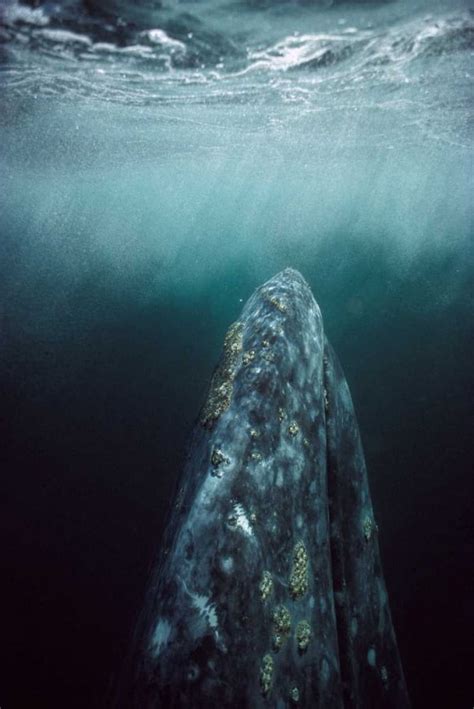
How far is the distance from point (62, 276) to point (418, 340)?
2140 cm

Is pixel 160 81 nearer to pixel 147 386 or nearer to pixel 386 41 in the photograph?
pixel 386 41

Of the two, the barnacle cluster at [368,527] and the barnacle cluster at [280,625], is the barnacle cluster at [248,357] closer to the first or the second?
the barnacle cluster at [280,625]

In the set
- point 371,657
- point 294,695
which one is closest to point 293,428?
point 294,695

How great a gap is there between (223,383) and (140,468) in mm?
7240

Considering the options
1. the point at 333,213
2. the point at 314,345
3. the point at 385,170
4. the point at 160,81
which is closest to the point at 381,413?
the point at 314,345

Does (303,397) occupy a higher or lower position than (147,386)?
higher

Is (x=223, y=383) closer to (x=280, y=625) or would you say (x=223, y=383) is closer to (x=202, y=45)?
(x=280, y=625)

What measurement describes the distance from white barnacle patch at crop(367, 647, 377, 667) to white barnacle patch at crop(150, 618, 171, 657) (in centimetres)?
200

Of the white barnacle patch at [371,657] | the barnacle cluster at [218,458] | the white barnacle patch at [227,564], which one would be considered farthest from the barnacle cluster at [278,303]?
the white barnacle patch at [371,657]

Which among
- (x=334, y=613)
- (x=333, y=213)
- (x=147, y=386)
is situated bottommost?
(x=333, y=213)

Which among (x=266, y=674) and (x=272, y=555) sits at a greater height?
(x=272, y=555)

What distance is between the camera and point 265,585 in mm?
2432

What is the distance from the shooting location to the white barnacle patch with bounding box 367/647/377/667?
3.07m

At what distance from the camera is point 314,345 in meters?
3.70
